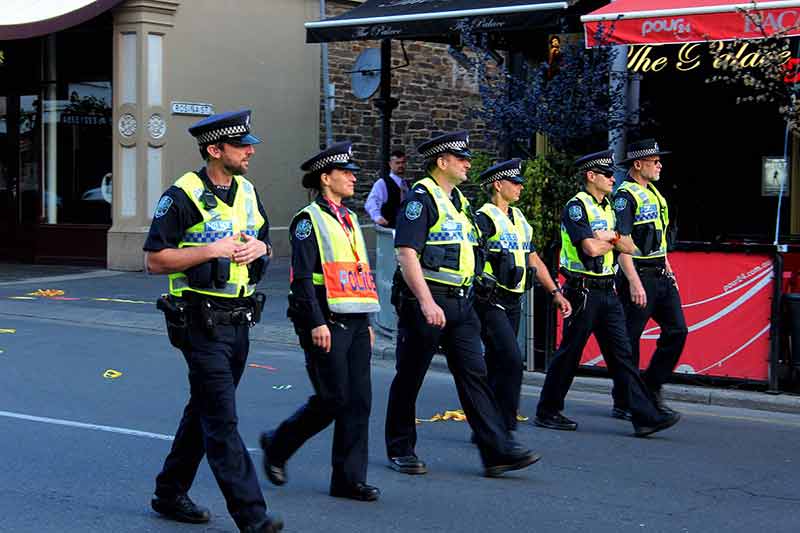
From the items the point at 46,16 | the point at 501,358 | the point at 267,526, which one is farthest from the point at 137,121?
the point at 267,526

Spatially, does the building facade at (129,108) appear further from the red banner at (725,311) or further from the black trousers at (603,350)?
the black trousers at (603,350)

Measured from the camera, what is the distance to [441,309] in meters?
7.00

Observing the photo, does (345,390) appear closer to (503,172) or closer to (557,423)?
(503,172)

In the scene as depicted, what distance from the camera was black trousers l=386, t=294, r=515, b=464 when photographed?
702cm

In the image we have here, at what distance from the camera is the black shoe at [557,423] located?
8.68 m

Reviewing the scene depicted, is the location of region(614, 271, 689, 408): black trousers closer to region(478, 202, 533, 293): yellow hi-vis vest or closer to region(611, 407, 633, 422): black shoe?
region(611, 407, 633, 422): black shoe

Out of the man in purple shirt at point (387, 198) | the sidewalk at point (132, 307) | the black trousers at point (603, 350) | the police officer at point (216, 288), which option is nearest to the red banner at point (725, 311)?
the sidewalk at point (132, 307)

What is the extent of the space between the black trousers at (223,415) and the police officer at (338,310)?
24.9 inches

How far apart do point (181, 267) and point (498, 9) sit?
8856mm

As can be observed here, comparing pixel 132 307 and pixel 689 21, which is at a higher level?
pixel 689 21

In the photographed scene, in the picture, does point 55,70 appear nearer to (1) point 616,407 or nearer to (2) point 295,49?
(2) point 295,49

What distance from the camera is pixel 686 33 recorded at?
10.7 m

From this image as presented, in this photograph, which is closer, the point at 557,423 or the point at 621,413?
the point at 557,423

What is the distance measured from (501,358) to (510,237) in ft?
2.46
